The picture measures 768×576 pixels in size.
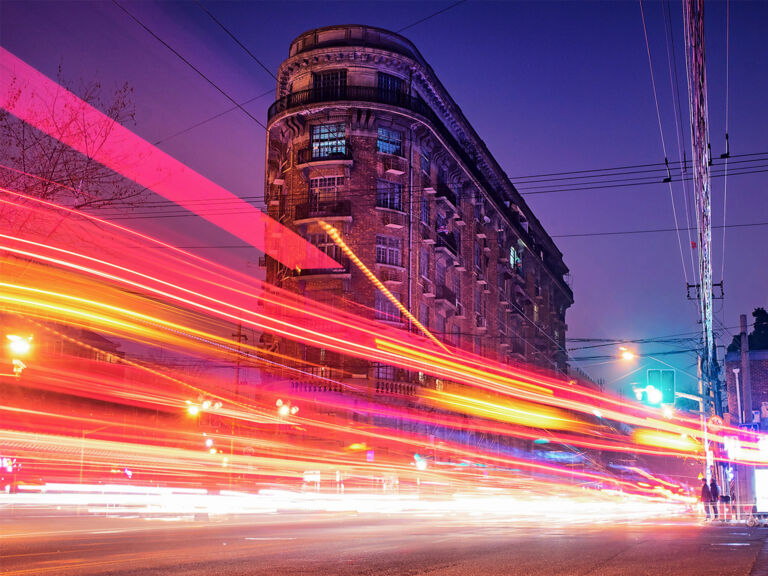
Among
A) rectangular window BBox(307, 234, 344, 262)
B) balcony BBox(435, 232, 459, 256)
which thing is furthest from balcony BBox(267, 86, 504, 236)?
rectangular window BBox(307, 234, 344, 262)

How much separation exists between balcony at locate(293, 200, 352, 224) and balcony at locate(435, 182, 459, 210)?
25.0 feet

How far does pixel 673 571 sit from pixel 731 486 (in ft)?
95.8

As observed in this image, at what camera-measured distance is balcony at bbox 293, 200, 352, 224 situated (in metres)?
46.8

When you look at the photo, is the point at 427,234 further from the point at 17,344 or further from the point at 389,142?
the point at 17,344

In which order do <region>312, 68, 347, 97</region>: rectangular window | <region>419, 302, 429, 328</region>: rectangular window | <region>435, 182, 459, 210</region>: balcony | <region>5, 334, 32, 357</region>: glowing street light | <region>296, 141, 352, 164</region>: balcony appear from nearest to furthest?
<region>5, 334, 32, 357</region>: glowing street light, <region>296, 141, 352, 164</region>: balcony, <region>312, 68, 347, 97</region>: rectangular window, <region>419, 302, 429, 328</region>: rectangular window, <region>435, 182, 459, 210</region>: balcony

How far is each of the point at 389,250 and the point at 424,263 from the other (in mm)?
4498

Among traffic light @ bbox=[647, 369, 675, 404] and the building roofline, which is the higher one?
the building roofline

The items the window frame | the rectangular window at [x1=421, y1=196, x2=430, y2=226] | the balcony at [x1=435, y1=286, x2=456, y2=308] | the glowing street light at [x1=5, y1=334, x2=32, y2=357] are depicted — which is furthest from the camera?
the balcony at [x1=435, y1=286, x2=456, y2=308]

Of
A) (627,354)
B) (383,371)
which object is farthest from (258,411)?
(627,354)

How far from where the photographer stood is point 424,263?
51594mm

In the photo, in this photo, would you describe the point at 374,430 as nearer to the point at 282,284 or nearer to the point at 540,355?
the point at 282,284

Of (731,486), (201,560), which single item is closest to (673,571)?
(201,560)

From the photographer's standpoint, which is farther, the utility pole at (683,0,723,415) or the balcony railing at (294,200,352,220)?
the balcony railing at (294,200,352,220)

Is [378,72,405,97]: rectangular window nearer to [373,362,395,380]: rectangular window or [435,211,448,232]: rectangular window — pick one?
[435,211,448,232]: rectangular window
